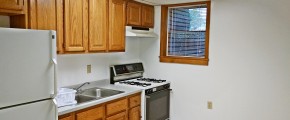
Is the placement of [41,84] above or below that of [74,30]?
below

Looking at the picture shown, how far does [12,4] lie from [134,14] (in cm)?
180

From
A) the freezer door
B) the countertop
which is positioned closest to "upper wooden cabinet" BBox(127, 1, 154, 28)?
the countertop

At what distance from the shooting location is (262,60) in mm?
3145

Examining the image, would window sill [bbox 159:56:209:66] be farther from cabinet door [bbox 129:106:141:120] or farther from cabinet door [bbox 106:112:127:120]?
cabinet door [bbox 106:112:127:120]

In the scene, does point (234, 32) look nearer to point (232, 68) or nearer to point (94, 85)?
point (232, 68)

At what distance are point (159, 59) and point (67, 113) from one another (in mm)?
2036

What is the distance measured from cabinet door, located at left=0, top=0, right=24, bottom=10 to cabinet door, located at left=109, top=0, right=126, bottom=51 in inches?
47.3

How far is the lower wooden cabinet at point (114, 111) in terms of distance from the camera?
8.00 feet

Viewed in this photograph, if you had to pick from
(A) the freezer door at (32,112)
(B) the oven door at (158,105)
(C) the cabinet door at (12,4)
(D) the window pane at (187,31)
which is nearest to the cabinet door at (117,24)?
(B) the oven door at (158,105)

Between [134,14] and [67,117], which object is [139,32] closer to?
[134,14]

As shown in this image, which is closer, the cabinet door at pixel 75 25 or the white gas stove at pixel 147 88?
the cabinet door at pixel 75 25

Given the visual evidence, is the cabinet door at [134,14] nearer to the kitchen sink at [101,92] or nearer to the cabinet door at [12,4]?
the kitchen sink at [101,92]

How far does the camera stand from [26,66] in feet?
5.89

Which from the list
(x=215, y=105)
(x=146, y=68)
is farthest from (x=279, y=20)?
(x=146, y=68)
